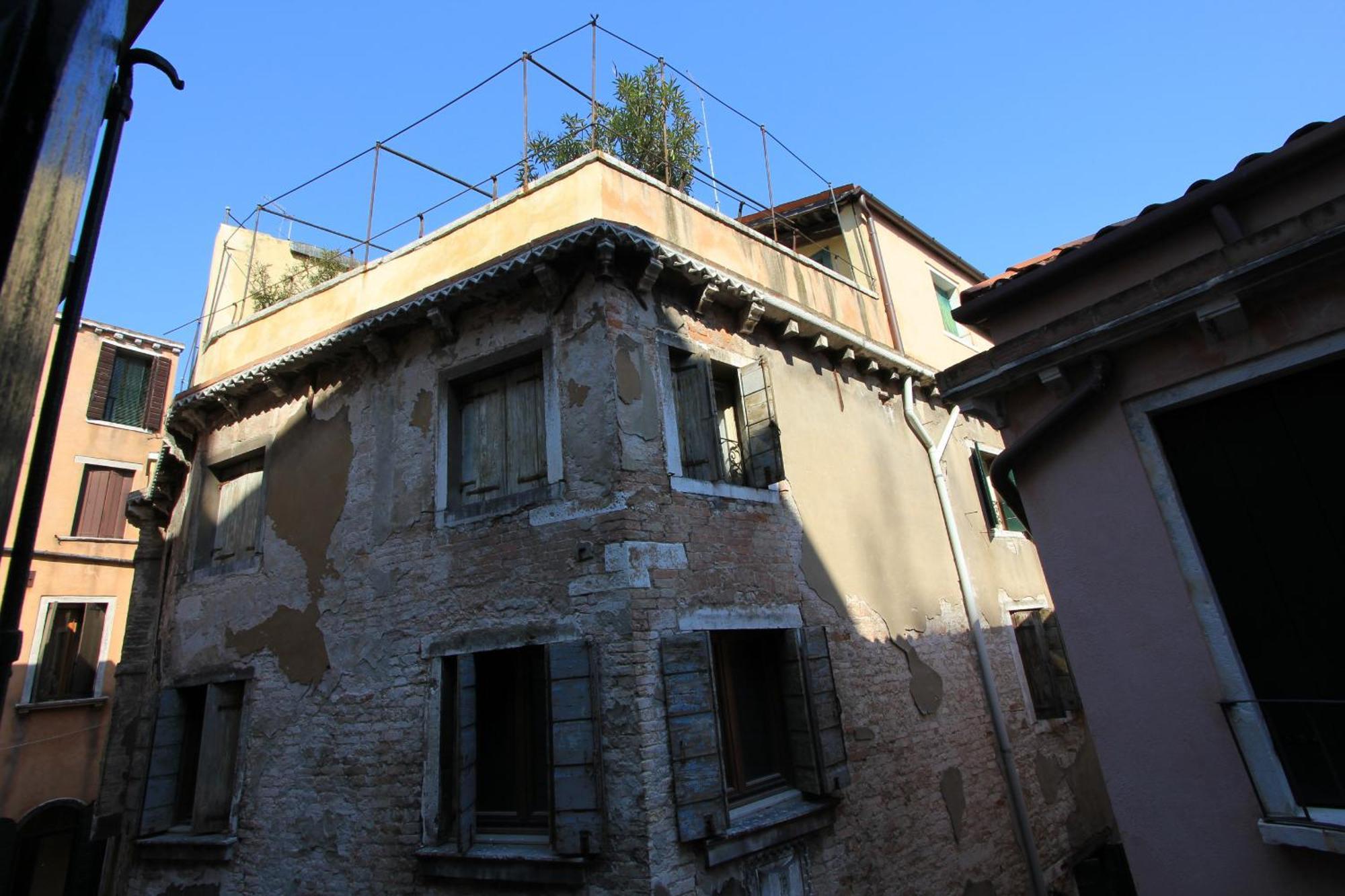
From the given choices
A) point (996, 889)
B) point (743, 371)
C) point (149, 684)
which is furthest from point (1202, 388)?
point (149, 684)

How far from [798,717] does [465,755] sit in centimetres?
303

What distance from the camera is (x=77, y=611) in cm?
1537

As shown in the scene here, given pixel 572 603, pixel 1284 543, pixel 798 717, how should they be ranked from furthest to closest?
pixel 798 717 < pixel 572 603 < pixel 1284 543

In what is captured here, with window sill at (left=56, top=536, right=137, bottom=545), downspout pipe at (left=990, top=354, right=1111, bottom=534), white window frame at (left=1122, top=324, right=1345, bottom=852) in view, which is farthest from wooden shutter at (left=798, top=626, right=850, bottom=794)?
window sill at (left=56, top=536, right=137, bottom=545)

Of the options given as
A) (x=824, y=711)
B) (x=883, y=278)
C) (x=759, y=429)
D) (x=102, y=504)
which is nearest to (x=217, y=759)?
(x=824, y=711)

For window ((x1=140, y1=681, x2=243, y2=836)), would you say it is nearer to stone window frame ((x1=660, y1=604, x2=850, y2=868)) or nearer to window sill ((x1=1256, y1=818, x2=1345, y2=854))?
stone window frame ((x1=660, y1=604, x2=850, y2=868))

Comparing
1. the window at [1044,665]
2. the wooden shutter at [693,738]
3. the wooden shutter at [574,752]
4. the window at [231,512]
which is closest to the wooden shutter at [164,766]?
the window at [231,512]

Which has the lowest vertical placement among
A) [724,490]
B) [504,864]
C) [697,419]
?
[504,864]

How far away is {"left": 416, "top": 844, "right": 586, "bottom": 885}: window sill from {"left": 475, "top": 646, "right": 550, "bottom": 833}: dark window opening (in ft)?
0.88

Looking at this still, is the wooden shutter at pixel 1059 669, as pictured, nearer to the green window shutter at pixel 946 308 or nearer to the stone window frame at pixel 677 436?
the green window shutter at pixel 946 308

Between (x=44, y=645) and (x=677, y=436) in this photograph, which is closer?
(x=677, y=436)

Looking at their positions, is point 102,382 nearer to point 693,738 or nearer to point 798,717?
point 693,738

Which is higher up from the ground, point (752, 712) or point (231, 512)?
point (231, 512)

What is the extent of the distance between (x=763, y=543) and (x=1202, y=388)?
3.88m
